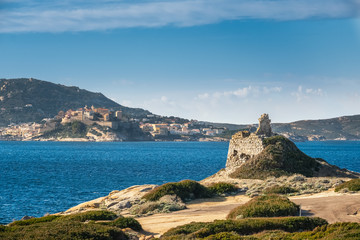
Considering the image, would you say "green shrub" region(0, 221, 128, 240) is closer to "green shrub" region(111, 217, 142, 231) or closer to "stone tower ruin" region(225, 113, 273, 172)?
"green shrub" region(111, 217, 142, 231)

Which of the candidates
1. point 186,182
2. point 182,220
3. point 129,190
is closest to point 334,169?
point 186,182

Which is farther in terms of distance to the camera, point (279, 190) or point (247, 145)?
point (247, 145)

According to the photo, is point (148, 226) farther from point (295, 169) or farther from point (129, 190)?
point (295, 169)

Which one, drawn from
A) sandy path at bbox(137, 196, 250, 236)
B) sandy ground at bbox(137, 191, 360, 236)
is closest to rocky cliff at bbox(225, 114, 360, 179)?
sandy path at bbox(137, 196, 250, 236)

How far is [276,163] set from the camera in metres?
29.7

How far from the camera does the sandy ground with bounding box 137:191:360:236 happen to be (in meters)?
16.3

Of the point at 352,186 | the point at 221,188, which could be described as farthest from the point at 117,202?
the point at 352,186

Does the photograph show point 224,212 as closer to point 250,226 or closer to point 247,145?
point 250,226

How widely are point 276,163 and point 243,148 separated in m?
3.71

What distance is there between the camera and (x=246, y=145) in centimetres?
3256

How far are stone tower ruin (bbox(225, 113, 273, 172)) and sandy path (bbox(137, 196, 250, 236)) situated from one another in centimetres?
956

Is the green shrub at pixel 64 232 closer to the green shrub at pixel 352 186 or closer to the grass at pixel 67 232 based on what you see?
Result: the grass at pixel 67 232

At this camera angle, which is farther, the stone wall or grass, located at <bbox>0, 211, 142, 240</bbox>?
the stone wall

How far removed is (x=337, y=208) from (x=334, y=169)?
1504cm
